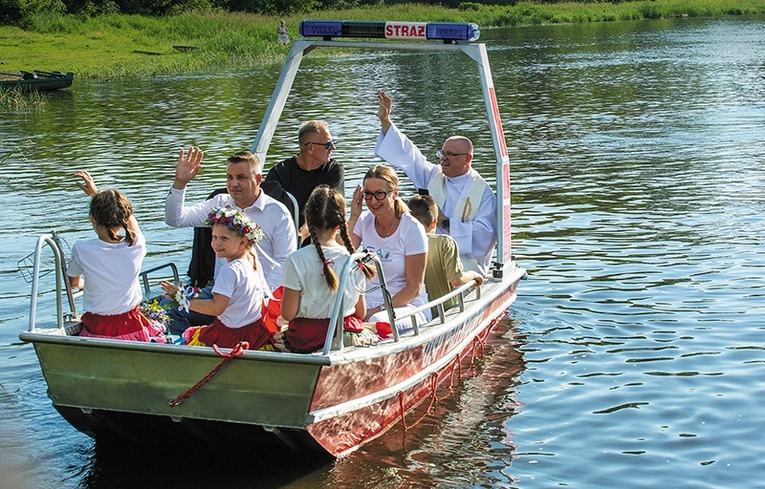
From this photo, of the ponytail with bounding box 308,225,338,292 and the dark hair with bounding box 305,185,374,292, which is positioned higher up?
the dark hair with bounding box 305,185,374,292

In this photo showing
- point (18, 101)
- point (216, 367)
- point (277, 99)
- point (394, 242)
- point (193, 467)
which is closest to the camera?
point (216, 367)

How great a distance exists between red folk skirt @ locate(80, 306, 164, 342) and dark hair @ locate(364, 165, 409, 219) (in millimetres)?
1755

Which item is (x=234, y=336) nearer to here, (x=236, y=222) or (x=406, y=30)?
(x=236, y=222)

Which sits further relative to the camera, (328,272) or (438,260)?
(438,260)

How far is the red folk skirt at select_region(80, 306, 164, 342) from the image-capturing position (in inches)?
254

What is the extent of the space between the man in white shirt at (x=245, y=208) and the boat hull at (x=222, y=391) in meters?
1.35

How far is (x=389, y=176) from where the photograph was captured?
7.14 metres

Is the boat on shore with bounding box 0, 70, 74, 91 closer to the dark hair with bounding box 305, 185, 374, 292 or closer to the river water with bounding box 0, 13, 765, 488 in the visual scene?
the river water with bounding box 0, 13, 765, 488

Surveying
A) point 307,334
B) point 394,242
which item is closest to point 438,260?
point 394,242

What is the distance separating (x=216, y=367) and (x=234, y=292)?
481 millimetres

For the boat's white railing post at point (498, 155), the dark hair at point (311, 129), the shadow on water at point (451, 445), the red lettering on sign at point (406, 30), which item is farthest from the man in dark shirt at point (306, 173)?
the shadow on water at point (451, 445)

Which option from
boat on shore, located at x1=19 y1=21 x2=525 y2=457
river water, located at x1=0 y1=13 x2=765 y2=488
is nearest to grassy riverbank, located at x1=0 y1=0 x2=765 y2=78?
river water, located at x1=0 y1=13 x2=765 y2=488

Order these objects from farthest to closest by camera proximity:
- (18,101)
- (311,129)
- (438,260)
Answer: (18,101) → (311,129) → (438,260)

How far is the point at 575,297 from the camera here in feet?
34.1
